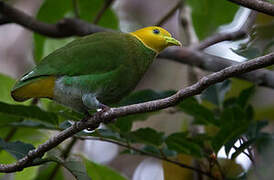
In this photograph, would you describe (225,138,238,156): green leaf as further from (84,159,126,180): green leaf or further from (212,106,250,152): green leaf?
(84,159,126,180): green leaf

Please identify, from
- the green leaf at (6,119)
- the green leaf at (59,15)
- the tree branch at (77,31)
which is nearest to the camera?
the green leaf at (6,119)

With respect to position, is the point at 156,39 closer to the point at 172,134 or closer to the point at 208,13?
the point at 172,134

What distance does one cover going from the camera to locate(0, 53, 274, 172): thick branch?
5.37ft

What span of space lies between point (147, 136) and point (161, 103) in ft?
2.16

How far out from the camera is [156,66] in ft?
18.2

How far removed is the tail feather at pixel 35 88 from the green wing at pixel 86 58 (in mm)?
31

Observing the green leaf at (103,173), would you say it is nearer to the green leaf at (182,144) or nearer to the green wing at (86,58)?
the green leaf at (182,144)

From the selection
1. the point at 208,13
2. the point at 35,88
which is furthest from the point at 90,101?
the point at 208,13

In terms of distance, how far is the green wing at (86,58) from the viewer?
2.45 meters

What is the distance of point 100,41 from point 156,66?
9.87 feet

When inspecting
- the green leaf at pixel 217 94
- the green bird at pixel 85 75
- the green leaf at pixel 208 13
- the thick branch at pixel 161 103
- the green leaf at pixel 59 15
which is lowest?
the thick branch at pixel 161 103

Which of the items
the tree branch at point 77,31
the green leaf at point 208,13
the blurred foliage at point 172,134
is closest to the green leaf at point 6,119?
the blurred foliage at point 172,134

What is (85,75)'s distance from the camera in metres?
2.45

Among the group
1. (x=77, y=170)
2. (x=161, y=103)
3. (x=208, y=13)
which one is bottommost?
(x=77, y=170)
